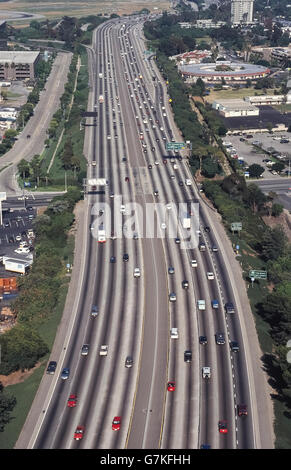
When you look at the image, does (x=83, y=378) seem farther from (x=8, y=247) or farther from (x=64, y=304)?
(x=8, y=247)

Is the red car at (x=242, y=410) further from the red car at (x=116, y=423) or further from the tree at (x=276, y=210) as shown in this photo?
the tree at (x=276, y=210)

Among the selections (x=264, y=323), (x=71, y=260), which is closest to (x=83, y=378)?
(x=264, y=323)

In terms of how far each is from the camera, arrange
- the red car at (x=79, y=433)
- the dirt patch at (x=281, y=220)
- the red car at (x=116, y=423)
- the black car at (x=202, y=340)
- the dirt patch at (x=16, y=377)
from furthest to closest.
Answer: the dirt patch at (x=281, y=220) → the black car at (x=202, y=340) → the dirt patch at (x=16, y=377) → the red car at (x=116, y=423) → the red car at (x=79, y=433)

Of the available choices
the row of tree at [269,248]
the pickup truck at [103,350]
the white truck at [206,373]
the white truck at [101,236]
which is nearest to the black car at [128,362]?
the pickup truck at [103,350]

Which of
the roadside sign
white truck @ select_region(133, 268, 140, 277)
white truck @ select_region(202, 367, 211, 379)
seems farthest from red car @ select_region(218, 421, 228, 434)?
white truck @ select_region(133, 268, 140, 277)

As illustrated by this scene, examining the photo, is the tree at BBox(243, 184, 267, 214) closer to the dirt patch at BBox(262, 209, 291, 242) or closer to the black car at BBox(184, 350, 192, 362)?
the dirt patch at BBox(262, 209, 291, 242)

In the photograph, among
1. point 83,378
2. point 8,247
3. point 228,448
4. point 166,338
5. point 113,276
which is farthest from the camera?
point 8,247

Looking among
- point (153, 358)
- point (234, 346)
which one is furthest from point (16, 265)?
point (234, 346)

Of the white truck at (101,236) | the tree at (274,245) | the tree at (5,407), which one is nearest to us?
the tree at (5,407)

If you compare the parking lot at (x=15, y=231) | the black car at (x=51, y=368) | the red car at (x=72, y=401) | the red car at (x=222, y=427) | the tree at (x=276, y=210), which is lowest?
the tree at (x=276, y=210)
